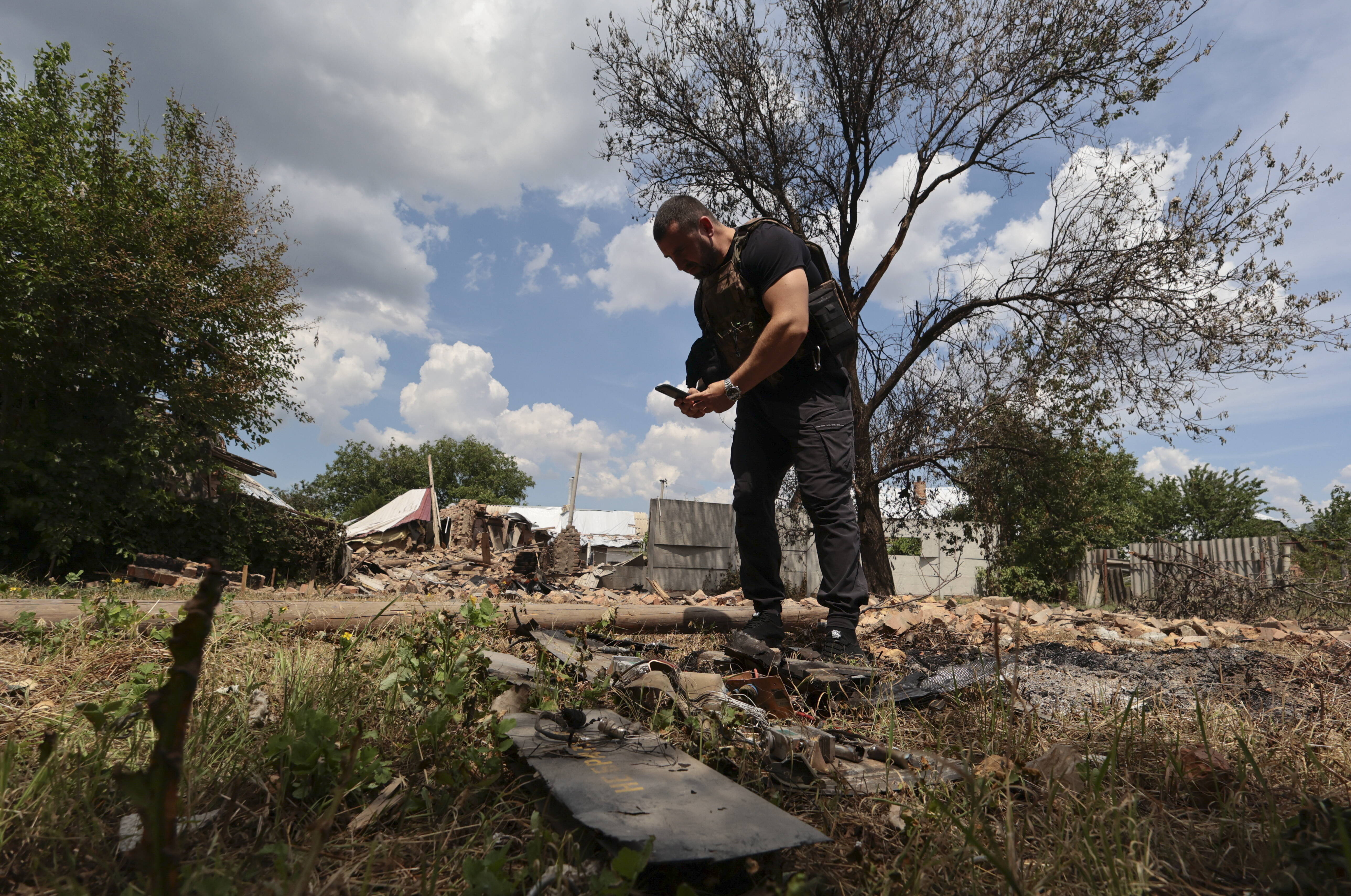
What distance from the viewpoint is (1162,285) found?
869 centimetres

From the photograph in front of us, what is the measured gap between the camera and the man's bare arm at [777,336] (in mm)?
2861

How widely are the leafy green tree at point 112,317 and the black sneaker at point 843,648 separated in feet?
43.4

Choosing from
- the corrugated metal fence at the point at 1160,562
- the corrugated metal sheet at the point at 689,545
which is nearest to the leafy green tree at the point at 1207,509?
the corrugated metal fence at the point at 1160,562

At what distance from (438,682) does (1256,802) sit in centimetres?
171

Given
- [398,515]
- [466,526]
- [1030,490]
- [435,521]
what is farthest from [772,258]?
[398,515]

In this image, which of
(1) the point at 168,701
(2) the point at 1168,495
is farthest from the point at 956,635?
(2) the point at 1168,495

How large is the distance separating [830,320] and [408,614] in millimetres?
2387

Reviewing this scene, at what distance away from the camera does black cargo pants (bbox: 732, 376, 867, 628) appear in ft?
9.49

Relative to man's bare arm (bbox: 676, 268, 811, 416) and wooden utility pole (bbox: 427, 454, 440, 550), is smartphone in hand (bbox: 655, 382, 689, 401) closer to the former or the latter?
man's bare arm (bbox: 676, 268, 811, 416)

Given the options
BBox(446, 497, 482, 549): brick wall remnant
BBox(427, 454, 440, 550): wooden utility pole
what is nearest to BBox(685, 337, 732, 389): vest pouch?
BBox(446, 497, 482, 549): brick wall remnant

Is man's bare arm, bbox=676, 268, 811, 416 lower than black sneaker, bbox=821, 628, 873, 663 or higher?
higher

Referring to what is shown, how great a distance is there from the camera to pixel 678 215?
315cm

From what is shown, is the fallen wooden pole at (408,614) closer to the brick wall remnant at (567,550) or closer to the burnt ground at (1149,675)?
the burnt ground at (1149,675)

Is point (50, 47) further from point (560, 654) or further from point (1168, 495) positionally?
point (1168, 495)
